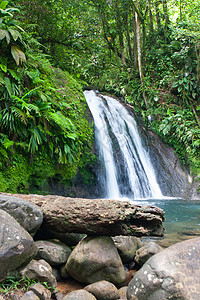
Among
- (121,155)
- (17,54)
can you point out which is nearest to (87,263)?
(17,54)

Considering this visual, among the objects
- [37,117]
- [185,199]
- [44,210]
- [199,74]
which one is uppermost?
[199,74]

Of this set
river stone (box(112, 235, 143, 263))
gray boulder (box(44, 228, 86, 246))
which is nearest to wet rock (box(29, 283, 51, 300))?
gray boulder (box(44, 228, 86, 246))

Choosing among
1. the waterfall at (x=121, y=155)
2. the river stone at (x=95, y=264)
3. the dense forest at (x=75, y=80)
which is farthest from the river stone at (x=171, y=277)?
the waterfall at (x=121, y=155)

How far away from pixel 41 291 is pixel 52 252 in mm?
702

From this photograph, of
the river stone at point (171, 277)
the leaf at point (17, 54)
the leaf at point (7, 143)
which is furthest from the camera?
the leaf at point (17, 54)

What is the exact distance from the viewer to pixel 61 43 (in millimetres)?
10992

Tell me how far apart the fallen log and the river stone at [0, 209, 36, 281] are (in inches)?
25.9

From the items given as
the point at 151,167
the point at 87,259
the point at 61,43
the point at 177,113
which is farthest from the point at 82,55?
the point at 87,259

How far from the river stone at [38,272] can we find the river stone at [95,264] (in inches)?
15.2

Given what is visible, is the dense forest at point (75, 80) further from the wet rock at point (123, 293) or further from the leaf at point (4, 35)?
the wet rock at point (123, 293)

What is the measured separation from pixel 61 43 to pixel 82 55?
1.33 metres

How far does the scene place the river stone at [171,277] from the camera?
86.6 inches

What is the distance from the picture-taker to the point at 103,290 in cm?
270

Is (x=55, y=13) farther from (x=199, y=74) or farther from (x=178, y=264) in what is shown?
(x=178, y=264)
